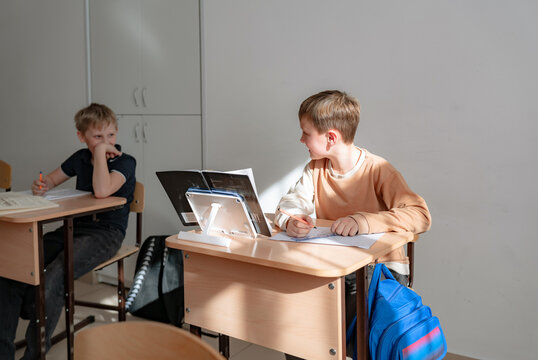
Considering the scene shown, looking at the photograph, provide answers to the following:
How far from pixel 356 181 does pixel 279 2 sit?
127 centimetres

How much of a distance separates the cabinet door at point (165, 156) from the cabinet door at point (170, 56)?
3.0 inches

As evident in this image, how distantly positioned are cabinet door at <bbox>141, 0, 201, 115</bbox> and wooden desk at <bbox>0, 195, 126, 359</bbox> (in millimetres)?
1069

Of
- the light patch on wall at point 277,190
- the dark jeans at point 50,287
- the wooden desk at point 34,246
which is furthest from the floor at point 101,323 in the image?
the light patch on wall at point 277,190

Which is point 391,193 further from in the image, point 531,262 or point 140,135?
point 140,135

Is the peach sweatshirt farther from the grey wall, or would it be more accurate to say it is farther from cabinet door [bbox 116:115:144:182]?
cabinet door [bbox 116:115:144:182]

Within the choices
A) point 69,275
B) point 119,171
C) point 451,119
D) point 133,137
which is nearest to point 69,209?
point 69,275

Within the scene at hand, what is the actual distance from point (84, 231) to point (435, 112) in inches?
69.6

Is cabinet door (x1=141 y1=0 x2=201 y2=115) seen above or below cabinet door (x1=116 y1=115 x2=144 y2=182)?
above

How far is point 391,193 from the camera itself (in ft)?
5.82

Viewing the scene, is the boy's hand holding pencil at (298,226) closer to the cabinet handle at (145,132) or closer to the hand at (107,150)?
the hand at (107,150)

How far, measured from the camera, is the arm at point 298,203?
5.54ft

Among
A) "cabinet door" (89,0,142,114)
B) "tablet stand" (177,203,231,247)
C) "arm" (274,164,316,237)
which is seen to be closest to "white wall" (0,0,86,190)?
"cabinet door" (89,0,142,114)

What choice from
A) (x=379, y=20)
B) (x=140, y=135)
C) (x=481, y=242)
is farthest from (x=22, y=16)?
(x=481, y=242)

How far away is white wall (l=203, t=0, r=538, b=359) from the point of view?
2102 millimetres
